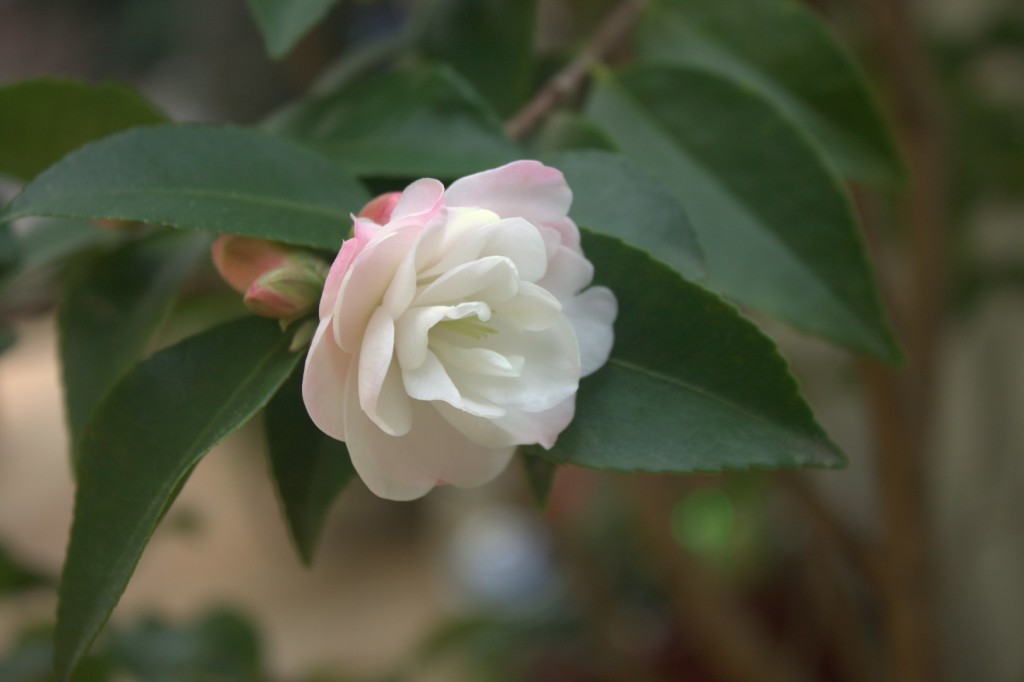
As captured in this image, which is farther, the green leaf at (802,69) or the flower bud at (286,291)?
the green leaf at (802,69)

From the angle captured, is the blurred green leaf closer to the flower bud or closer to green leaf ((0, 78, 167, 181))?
green leaf ((0, 78, 167, 181))

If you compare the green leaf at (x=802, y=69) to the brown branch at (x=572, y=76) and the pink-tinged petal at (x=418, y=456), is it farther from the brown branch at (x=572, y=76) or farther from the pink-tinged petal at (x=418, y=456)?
the pink-tinged petal at (x=418, y=456)

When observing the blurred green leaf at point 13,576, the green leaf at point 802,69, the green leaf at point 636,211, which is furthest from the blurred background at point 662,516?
the green leaf at point 636,211

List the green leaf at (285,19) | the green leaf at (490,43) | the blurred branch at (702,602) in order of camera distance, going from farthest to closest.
A: the blurred branch at (702,602) < the green leaf at (490,43) < the green leaf at (285,19)

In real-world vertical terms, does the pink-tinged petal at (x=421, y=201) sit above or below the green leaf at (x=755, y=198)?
above

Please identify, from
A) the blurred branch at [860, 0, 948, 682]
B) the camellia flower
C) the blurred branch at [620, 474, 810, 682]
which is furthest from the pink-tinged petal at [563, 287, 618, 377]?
the blurred branch at [620, 474, 810, 682]

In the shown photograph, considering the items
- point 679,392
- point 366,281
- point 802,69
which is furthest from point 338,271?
point 802,69

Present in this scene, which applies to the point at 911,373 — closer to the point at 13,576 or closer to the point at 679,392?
the point at 679,392
